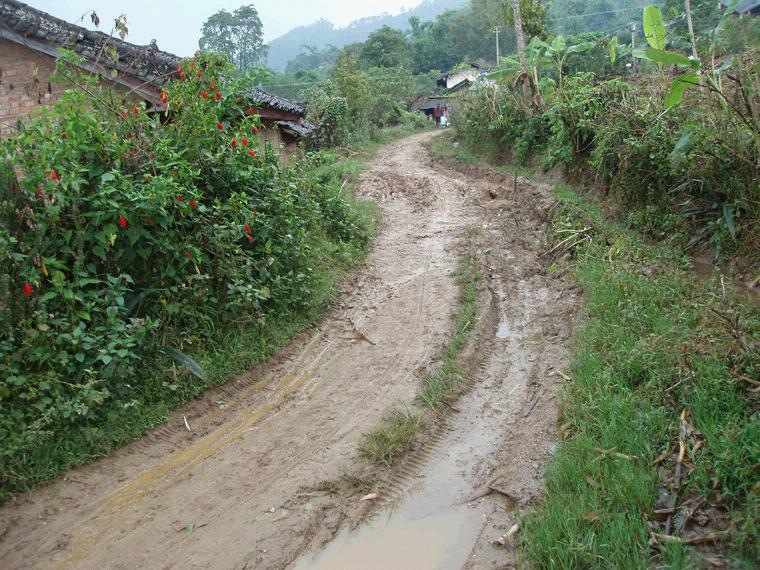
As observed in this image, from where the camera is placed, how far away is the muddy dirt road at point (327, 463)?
3.79 meters

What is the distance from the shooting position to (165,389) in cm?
527

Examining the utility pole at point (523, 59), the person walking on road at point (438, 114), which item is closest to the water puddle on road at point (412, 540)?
the utility pole at point (523, 59)

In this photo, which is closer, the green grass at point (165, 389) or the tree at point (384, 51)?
the green grass at point (165, 389)

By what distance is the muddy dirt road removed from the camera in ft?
12.4

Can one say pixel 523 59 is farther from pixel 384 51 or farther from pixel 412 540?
pixel 384 51

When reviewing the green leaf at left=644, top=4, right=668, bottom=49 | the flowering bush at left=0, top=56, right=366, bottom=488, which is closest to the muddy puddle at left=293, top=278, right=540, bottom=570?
the flowering bush at left=0, top=56, right=366, bottom=488

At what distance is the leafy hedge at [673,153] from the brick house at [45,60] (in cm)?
579

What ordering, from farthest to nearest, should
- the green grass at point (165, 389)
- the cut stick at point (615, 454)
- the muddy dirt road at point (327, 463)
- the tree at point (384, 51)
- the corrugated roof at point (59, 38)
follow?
1. the tree at point (384, 51)
2. the corrugated roof at point (59, 38)
3. the green grass at point (165, 389)
4. the cut stick at point (615, 454)
5. the muddy dirt road at point (327, 463)

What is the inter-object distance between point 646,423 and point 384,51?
157 feet

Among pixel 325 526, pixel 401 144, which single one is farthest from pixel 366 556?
pixel 401 144

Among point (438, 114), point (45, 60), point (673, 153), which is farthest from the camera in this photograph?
point (438, 114)

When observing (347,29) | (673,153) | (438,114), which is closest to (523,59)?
(673,153)

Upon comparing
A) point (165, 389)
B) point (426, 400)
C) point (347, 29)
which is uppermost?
point (347, 29)

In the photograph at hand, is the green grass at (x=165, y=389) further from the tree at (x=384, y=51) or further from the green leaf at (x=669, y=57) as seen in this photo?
the tree at (x=384, y=51)
